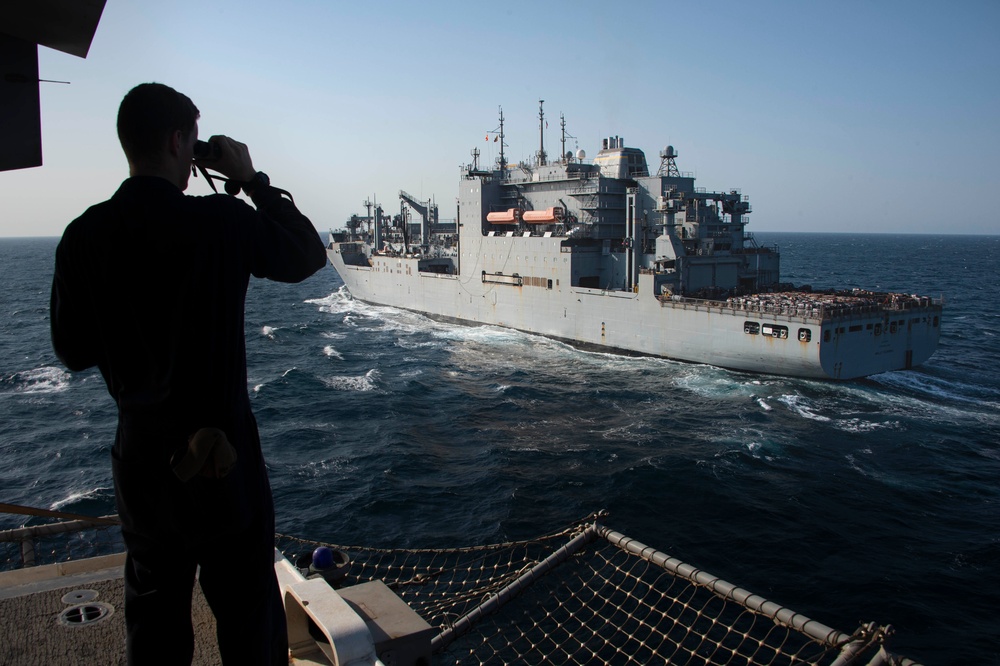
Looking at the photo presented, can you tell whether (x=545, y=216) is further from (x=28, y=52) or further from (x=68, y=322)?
(x=68, y=322)

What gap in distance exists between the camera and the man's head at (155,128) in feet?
7.73

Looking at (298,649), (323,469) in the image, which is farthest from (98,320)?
(323,469)

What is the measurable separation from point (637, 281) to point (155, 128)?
3154 cm

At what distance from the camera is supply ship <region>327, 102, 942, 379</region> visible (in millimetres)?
26219

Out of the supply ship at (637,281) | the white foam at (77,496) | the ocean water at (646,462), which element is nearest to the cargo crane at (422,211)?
the supply ship at (637,281)

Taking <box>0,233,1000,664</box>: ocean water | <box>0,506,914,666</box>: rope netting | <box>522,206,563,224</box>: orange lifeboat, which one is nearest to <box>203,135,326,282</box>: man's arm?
<box>0,233,1000,664</box>: ocean water

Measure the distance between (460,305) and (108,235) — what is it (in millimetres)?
38977

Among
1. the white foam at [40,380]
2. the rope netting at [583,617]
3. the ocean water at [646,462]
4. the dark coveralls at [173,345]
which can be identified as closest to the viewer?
the dark coveralls at [173,345]

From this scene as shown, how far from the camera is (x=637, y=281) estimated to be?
108 ft

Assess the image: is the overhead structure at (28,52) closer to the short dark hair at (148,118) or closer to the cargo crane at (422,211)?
the short dark hair at (148,118)

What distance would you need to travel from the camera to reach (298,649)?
13.1 feet

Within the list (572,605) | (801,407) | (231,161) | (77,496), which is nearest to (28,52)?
(231,161)

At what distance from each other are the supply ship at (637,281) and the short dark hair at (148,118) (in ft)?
82.4

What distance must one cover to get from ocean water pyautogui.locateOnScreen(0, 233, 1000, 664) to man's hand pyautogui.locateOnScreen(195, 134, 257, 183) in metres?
0.62
